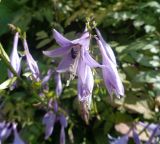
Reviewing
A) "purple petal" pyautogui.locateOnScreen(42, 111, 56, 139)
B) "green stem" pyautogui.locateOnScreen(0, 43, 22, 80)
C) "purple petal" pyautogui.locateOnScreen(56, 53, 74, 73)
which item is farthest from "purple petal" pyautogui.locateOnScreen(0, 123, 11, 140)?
"purple petal" pyautogui.locateOnScreen(56, 53, 74, 73)

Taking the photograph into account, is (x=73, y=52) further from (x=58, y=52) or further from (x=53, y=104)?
(x=53, y=104)

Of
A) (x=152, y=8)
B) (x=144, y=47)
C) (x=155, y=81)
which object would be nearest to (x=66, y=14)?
(x=152, y=8)

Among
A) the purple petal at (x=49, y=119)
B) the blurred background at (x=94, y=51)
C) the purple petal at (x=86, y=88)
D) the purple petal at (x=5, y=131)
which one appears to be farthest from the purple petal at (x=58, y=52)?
the purple petal at (x=5, y=131)

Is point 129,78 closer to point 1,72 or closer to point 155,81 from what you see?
point 155,81

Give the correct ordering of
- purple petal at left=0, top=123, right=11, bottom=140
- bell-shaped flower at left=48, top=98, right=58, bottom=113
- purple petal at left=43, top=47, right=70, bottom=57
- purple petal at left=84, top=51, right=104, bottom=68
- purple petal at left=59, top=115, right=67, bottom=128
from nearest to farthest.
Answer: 1. purple petal at left=84, top=51, right=104, bottom=68
2. purple petal at left=43, top=47, right=70, bottom=57
3. bell-shaped flower at left=48, top=98, right=58, bottom=113
4. purple petal at left=59, top=115, right=67, bottom=128
5. purple petal at left=0, top=123, right=11, bottom=140

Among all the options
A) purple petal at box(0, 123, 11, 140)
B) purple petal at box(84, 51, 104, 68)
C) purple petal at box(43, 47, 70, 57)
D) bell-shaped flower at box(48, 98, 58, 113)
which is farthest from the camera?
purple petal at box(0, 123, 11, 140)

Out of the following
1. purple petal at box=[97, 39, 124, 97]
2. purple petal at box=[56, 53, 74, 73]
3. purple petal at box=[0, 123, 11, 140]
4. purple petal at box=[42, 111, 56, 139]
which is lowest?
purple petal at box=[0, 123, 11, 140]

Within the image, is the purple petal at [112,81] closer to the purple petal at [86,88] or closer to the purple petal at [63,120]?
the purple petal at [86,88]

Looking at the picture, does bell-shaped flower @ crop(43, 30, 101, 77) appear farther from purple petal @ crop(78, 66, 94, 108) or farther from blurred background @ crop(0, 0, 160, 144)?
blurred background @ crop(0, 0, 160, 144)
